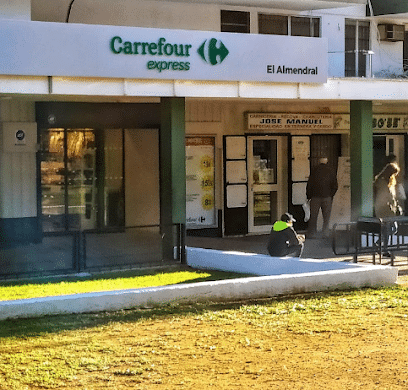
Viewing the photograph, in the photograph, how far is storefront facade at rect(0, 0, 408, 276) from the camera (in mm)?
16703

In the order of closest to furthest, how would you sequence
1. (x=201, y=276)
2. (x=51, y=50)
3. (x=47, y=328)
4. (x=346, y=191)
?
(x=47, y=328) → (x=201, y=276) → (x=51, y=50) → (x=346, y=191)

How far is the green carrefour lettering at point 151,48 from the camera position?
1673 centimetres

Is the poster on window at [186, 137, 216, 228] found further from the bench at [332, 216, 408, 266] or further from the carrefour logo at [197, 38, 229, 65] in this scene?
the bench at [332, 216, 408, 266]

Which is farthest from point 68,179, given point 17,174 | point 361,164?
point 361,164

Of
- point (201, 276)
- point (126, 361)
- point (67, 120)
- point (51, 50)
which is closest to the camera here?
→ point (126, 361)

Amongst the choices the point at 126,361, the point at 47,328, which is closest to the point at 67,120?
the point at 47,328

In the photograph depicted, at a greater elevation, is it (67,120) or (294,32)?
(294,32)

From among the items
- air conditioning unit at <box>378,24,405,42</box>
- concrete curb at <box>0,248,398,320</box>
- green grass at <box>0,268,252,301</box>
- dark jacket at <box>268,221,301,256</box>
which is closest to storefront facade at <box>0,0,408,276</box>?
air conditioning unit at <box>378,24,405,42</box>

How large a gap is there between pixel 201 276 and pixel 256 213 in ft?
28.3

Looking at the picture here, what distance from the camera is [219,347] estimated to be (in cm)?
954

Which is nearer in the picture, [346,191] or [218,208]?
[218,208]

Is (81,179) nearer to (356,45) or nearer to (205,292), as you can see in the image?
(356,45)

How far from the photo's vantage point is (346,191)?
24484mm

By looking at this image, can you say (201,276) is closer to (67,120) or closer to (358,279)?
(358,279)
